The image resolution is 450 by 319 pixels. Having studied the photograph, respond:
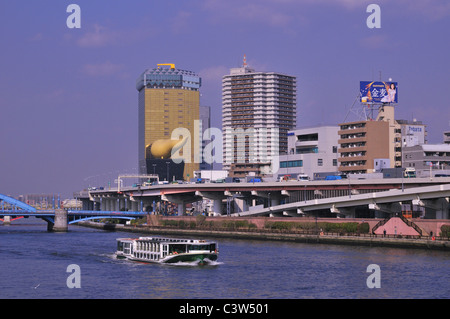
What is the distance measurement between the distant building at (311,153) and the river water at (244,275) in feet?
224

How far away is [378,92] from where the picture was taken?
150 m

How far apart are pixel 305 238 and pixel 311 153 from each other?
56.9 meters

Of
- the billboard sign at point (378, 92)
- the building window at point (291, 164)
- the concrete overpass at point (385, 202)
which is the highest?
the billboard sign at point (378, 92)

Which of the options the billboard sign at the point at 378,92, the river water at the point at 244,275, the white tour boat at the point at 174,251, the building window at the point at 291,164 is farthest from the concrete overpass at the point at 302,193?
the white tour boat at the point at 174,251

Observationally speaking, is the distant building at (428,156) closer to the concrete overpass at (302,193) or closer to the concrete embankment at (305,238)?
the concrete overpass at (302,193)

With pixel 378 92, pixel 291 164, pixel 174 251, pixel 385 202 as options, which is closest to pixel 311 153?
pixel 291 164

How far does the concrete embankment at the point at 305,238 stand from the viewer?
8451cm

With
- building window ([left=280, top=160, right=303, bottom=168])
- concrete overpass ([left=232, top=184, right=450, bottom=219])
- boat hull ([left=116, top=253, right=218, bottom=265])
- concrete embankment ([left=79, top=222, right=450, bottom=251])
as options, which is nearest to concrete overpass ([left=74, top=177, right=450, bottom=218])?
concrete overpass ([left=232, top=184, right=450, bottom=219])

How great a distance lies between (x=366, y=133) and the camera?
142250 mm

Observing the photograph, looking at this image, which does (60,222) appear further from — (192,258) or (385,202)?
(192,258)

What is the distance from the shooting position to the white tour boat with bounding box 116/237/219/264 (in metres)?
71.4
